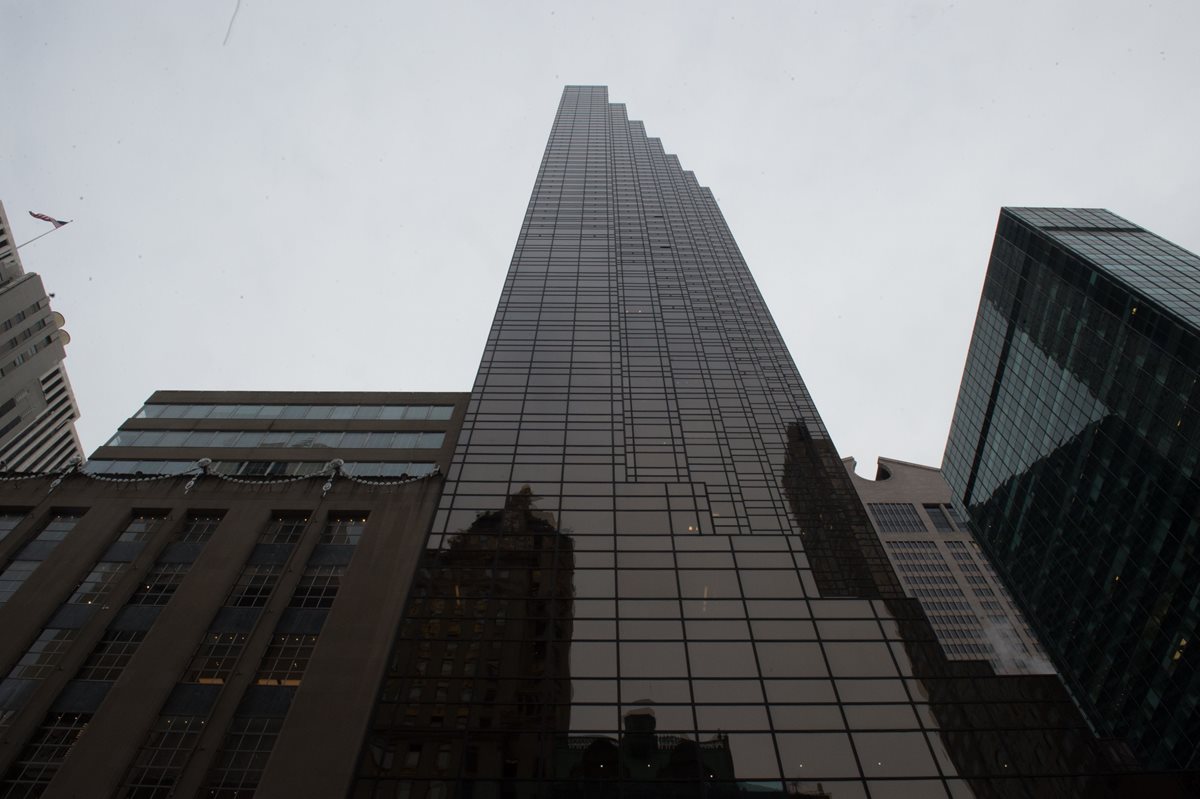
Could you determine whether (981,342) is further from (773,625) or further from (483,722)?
(483,722)

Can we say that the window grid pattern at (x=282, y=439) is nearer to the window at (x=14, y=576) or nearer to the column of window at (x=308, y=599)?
the column of window at (x=308, y=599)

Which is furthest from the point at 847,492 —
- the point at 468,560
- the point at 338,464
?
the point at 338,464

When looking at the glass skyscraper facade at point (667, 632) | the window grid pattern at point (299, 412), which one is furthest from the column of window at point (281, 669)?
the window grid pattern at point (299, 412)

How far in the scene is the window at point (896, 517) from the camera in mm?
129125

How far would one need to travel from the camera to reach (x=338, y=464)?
43.5 metres

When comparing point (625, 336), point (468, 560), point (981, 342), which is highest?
point (981, 342)

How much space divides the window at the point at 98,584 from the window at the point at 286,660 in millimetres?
9902

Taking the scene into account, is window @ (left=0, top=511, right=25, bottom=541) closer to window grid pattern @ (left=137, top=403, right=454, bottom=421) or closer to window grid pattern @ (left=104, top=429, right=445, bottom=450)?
window grid pattern @ (left=104, top=429, right=445, bottom=450)

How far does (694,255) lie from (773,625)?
58.1 metres

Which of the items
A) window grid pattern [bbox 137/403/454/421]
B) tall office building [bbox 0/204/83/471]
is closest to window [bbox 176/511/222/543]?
window grid pattern [bbox 137/403/454/421]

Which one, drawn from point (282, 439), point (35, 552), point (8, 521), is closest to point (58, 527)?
point (35, 552)

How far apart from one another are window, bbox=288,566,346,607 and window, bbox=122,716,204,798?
6.91 m

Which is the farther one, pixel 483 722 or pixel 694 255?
pixel 694 255

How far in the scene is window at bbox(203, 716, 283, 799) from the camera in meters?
27.5
